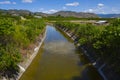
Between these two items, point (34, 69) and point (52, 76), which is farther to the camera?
point (34, 69)

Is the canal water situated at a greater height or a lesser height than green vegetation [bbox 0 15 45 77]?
lesser

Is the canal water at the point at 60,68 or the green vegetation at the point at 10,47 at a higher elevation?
the green vegetation at the point at 10,47

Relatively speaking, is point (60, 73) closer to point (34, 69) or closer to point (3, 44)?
point (34, 69)

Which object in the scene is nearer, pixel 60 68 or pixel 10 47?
pixel 10 47

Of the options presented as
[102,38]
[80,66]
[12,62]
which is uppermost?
[102,38]

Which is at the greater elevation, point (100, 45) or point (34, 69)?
point (100, 45)

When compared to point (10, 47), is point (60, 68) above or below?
below

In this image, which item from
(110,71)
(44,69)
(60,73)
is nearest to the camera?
(110,71)

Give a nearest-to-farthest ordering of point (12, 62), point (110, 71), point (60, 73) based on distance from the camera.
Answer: point (12, 62), point (110, 71), point (60, 73)

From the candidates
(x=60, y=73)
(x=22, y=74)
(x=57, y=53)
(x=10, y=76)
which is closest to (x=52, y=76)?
(x=60, y=73)

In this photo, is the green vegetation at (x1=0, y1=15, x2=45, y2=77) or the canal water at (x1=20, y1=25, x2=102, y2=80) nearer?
the green vegetation at (x1=0, y1=15, x2=45, y2=77)

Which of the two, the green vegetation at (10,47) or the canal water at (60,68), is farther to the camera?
the canal water at (60,68)
